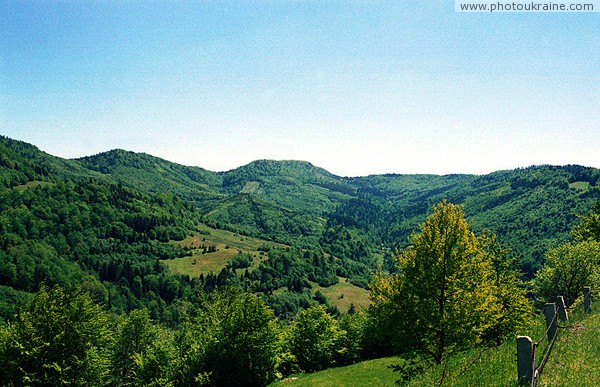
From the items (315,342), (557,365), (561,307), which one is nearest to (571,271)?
(561,307)

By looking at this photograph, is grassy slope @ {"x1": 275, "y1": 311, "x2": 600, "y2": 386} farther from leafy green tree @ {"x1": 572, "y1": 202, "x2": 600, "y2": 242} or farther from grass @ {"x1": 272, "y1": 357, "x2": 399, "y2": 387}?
leafy green tree @ {"x1": 572, "y1": 202, "x2": 600, "y2": 242}

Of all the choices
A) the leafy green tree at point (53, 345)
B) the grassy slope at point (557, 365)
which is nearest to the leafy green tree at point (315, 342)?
the leafy green tree at point (53, 345)

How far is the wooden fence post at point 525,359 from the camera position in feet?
36.5

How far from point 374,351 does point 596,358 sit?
163 feet

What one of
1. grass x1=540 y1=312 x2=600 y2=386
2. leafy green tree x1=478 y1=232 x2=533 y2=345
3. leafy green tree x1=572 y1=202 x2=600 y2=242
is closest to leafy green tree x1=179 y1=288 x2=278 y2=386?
leafy green tree x1=478 y1=232 x2=533 y2=345

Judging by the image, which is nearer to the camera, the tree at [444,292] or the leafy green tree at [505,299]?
the tree at [444,292]

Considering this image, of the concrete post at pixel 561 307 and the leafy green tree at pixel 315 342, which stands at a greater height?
the concrete post at pixel 561 307

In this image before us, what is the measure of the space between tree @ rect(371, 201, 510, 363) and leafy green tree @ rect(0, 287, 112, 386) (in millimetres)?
43605

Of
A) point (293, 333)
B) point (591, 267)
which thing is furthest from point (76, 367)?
point (591, 267)

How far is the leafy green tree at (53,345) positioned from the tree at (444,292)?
4361cm

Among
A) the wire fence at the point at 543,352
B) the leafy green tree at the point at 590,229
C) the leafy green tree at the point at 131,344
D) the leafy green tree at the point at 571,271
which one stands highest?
the leafy green tree at the point at 590,229

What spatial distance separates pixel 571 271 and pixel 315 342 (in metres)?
38.5

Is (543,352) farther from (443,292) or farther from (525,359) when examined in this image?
(443,292)

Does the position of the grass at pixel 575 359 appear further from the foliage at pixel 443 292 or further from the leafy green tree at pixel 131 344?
the leafy green tree at pixel 131 344
